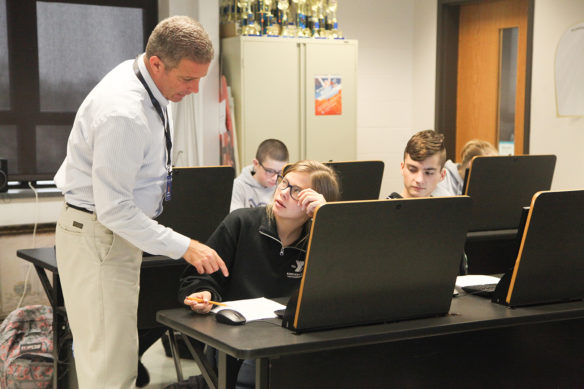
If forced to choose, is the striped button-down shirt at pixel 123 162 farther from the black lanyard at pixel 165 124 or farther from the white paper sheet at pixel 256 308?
the white paper sheet at pixel 256 308

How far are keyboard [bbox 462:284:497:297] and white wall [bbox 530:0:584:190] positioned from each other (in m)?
2.67

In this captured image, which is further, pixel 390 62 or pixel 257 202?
pixel 390 62

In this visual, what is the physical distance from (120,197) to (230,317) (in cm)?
48

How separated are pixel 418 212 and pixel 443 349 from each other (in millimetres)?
390

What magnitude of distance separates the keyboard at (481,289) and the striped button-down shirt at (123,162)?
81 centimetres

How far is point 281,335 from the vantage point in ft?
5.46

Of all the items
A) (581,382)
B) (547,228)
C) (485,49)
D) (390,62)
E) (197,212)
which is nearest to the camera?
(547,228)

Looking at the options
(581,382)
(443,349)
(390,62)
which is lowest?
(581,382)

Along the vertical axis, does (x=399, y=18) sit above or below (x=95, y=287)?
above

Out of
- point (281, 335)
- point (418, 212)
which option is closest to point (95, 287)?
point (281, 335)

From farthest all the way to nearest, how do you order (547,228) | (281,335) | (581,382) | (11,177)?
(11,177) < (581,382) < (547,228) < (281,335)

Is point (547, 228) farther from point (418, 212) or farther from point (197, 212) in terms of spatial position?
point (197, 212)

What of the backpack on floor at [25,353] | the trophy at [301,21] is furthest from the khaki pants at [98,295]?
the trophy at [301,21]

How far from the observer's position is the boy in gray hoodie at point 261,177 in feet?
12.1
